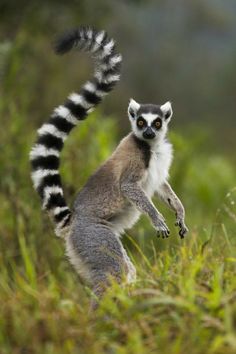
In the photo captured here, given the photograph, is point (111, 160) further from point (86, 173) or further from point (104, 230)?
point (86, 173)

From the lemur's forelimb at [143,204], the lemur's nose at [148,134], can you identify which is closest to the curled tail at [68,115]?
the lemur's forelimb at [143,204]

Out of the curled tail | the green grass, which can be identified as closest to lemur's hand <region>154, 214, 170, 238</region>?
the curled tail

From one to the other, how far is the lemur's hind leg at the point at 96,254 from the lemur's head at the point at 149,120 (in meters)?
0.87

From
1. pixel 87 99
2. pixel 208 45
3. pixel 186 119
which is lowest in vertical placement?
pixel 87 99

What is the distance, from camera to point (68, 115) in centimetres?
611

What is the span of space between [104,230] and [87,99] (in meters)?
0.91

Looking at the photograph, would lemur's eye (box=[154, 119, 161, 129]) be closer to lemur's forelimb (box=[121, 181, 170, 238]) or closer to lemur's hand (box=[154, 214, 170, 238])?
lemur's forelimb (box=[121, 181, 170, 238])

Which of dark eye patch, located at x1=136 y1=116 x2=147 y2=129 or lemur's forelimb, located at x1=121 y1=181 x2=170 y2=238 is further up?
dark eye patch, located at x1=136 y1=116 x2=147 y2=129

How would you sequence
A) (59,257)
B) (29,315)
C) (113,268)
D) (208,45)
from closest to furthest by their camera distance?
(29,315) < (113,268) < (59,257) < (208,45)

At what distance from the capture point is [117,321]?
4305 mm

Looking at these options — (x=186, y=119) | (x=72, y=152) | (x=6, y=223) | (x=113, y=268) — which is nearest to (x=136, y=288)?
(x=113, y=268)

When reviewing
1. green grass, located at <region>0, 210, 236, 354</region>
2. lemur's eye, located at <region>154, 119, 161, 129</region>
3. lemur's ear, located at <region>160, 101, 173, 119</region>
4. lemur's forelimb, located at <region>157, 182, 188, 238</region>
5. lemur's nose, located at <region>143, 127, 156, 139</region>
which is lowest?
green grass, located at <region>0, 210, 236, 354</region>

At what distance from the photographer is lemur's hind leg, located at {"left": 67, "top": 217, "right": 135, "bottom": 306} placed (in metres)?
5.71

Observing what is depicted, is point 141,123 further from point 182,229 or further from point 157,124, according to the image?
point 182,229
